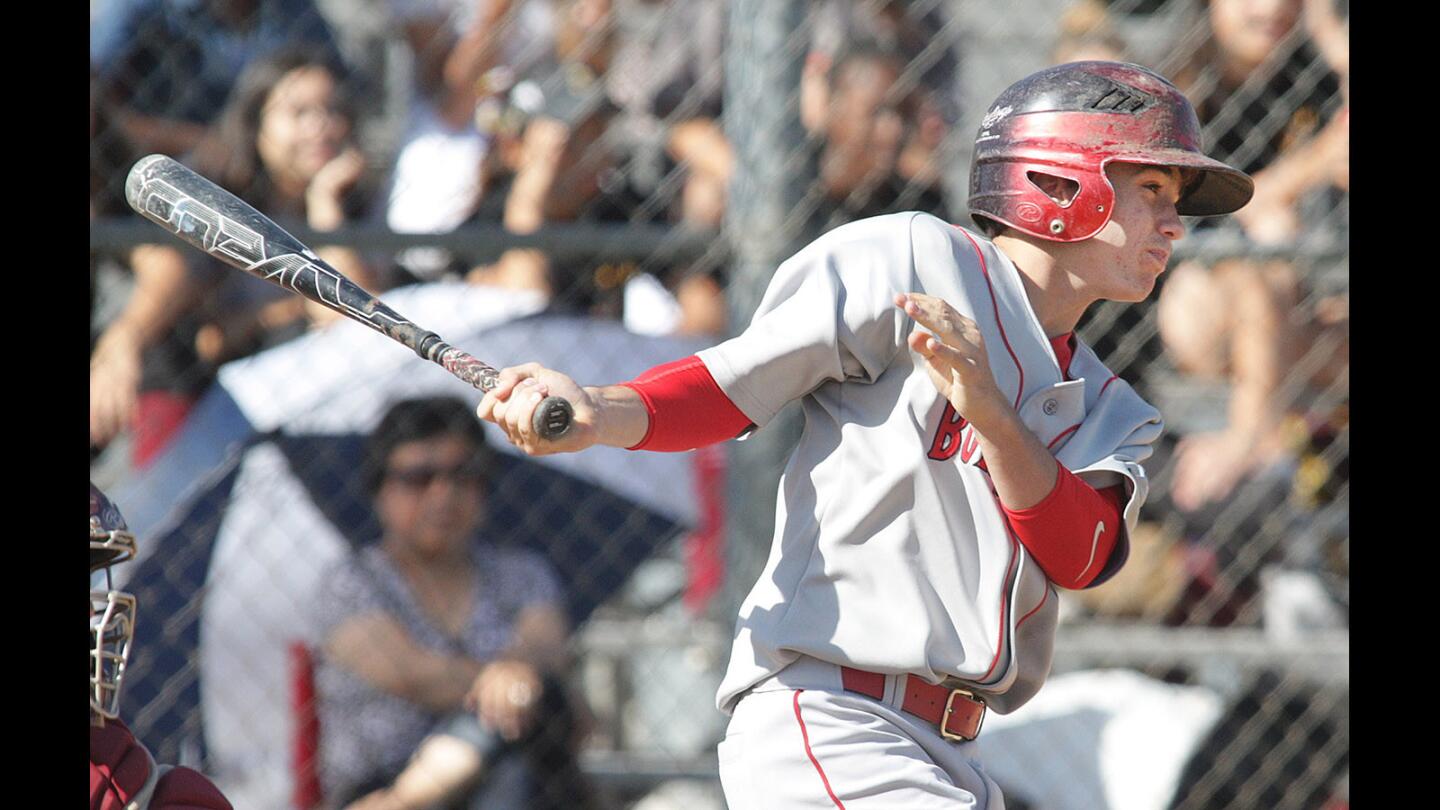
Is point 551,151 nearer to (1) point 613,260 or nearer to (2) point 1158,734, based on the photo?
(1) point 613,260

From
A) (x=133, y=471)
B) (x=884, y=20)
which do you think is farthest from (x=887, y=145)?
(x=133, y=471)

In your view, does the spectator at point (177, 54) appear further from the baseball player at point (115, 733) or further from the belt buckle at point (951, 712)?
the belt buckle at point (951, 712)

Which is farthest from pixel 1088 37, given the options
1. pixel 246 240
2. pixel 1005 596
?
pixel 246 240

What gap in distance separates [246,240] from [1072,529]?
1185 mm

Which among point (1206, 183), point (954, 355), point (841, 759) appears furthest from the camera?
point (1206, 183)

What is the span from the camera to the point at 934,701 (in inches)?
90.0

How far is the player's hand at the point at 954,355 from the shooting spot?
2.10 metres

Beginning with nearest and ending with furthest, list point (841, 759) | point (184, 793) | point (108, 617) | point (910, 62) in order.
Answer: point (841, 759), point (184, 793), point (108, 617), point (910, 62)

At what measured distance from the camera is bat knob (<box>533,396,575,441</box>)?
6.38ft

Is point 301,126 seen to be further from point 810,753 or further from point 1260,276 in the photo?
point 810,753

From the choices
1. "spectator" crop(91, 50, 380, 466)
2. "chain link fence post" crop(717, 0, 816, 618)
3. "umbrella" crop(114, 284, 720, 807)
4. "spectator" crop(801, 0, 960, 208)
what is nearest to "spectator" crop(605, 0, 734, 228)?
"spectator" crop(801, 0, 960, 208)

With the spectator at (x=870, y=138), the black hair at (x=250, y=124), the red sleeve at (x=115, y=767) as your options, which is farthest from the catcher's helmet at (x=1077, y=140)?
the black hair at (x=250, y=124)

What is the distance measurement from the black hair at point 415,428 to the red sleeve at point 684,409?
1.90 meters
